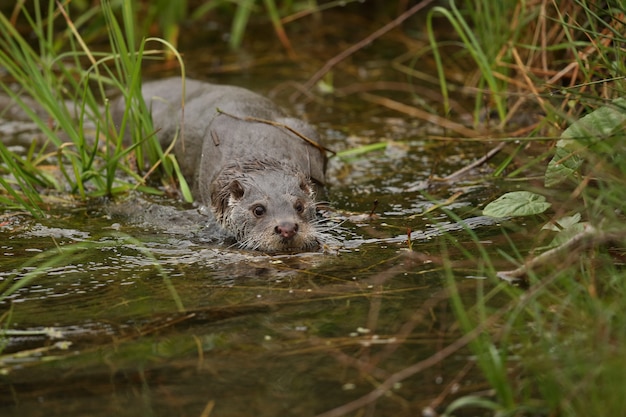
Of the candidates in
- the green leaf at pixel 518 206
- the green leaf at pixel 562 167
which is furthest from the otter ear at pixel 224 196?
the green leaf at pixel 562 167

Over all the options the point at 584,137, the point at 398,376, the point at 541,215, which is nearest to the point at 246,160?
the point at 541,215

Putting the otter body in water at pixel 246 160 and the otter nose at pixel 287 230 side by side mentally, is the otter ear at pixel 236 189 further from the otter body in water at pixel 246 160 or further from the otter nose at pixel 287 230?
the otter nose at pixel 287 230

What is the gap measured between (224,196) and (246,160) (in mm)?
293

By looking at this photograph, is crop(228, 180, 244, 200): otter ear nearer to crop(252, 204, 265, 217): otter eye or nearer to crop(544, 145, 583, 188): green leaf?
crop(252, 204, 265, 217): otter eye

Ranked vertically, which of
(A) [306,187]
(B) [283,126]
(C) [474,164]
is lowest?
(C) [474,164]

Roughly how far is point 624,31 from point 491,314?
1.86 meters

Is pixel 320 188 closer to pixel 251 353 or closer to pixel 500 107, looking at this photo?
pixel 500 107

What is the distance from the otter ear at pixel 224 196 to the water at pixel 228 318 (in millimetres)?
284

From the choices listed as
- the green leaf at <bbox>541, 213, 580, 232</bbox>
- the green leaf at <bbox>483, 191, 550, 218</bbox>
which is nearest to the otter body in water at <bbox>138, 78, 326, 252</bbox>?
the green leaf at <bbox>483, 191, 550, 218</bbox>

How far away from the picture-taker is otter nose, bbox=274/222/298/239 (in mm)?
4109

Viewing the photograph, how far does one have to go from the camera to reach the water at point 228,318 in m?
2.70

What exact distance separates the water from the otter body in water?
0.53 ft

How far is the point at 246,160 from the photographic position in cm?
486

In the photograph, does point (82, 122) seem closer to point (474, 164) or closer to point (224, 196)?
point (224, 196)
